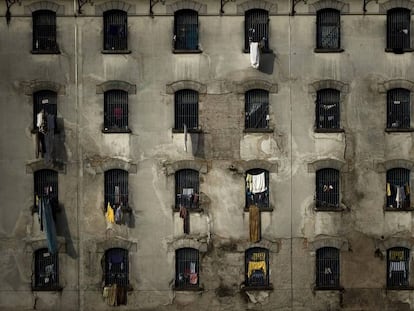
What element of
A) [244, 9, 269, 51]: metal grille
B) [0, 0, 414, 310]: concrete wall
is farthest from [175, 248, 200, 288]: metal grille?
[244, 9, 269, 51]: metal grille

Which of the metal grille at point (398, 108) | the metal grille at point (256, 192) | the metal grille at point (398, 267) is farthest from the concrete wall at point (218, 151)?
the metal grille at point (398, 108)

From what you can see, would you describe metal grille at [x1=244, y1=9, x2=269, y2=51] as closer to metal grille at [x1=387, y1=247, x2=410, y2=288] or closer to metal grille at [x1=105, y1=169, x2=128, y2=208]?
metal grille at [x1=105, y1=169, x2=128, y2=208]

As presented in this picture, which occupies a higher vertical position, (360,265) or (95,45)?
(95,45)

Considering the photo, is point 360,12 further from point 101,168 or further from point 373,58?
point 101,168

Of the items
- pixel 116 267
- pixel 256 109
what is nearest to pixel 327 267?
pixel 256 109

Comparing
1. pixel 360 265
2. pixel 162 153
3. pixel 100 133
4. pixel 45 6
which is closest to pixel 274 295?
pixel 360 265

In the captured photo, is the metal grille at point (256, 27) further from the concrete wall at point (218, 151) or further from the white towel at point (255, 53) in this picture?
the white towel at point (255, 53)
